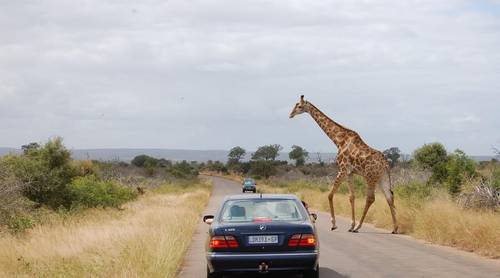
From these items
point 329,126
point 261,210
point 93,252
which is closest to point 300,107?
point 329,126

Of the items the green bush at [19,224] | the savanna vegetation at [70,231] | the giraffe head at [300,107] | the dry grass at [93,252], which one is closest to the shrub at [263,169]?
the savanna vegetation at [70,231]

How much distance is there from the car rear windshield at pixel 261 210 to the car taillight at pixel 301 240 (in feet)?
1.90

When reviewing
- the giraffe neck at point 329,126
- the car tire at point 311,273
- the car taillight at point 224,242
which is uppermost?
the giraffe neck at point 329,126

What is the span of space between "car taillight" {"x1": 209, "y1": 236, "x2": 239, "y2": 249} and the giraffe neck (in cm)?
1152

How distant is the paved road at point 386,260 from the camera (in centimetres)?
1231

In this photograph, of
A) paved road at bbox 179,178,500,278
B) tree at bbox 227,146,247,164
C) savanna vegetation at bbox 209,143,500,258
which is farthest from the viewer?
tree at bbox 227,146,247,164

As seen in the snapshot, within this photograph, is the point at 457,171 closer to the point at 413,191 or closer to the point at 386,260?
the point at 413,191

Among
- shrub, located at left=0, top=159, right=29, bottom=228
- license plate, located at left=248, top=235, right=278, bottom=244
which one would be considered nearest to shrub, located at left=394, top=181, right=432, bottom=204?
shrub, located at left=0, top=159, right=29, bottom=228

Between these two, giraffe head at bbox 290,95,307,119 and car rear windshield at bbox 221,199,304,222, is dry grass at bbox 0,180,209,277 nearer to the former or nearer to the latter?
car rear windshield at bbox 221,199,304,222

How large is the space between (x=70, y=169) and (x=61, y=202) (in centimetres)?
275

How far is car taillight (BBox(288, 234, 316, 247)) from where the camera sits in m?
10.4

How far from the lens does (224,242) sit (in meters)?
10.5

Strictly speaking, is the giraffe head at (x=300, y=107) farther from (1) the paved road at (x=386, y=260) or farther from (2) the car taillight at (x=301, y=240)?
(2) the car taillight at (x=301, y=240)

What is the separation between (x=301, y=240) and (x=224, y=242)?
1.12 m
